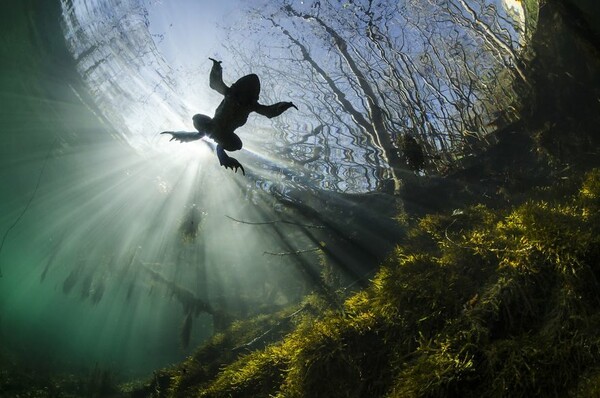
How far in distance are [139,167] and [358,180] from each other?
50.3 ft

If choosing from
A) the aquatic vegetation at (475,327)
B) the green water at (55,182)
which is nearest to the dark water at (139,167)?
the green water at (55,182)

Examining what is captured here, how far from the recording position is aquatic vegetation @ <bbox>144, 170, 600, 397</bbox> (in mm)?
1983

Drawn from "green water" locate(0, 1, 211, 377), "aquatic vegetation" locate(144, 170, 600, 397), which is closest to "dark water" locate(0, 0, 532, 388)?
"green water" locate(0, 1, 211, 377)

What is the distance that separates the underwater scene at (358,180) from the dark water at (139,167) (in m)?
0.12

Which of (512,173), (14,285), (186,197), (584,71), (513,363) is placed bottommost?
(513,363)

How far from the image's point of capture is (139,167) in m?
20.7

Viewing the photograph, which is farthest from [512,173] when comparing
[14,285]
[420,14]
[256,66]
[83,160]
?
[14,285]

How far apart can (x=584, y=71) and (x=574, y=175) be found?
7.35ft

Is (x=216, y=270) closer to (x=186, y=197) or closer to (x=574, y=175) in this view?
(x=186, y=197)

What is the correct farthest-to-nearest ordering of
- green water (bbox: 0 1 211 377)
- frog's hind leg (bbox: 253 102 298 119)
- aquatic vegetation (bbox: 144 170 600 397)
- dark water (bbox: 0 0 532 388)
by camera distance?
green water (bbox: 0 1 211 377) < dark water (bbox: 0 0 532 388) < frog's hind leg (bbox: 253 102 298 119) < aquatic vegetation (bbox: 144 170 600 397)

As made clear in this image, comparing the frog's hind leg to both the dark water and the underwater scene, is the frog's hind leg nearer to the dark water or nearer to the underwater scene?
the underwater scene

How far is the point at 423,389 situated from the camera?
2.12 m

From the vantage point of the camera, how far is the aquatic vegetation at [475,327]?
1.98m

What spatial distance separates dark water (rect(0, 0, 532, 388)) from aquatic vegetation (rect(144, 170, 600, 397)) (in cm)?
244
